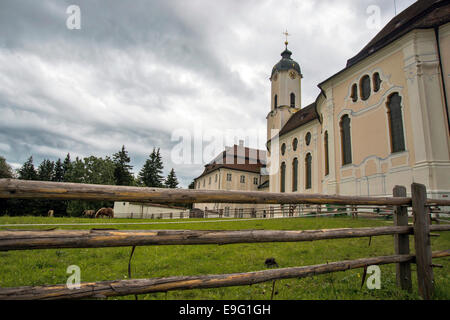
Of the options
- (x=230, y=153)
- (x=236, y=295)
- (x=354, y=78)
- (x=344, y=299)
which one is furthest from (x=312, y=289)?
(x=230, y=153)

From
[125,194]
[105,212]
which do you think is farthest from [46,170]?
[125,194]

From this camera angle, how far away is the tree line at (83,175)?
44469 mm

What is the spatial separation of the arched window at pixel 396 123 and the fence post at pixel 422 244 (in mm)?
12767

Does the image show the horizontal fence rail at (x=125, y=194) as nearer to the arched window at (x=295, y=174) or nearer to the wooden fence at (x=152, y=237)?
the wooden fence at (x=152, y=237)

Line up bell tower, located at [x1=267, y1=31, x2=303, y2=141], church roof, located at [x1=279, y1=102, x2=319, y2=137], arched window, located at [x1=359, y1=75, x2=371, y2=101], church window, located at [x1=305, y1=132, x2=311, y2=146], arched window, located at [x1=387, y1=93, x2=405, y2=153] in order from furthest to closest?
bell tower, located at [x1=267, y1=31, x2=303, y2=141]
church window, located at [x1=305, y1=132, x2=311, y2=146]
church roof, located at [x1=279, y1=102, x2=319, y2=137]
arched window, located at [x1=359, y1=75, x2=371, y2=101]
arched window, located at [x1=387, y1=93, x2=405, y2=153]

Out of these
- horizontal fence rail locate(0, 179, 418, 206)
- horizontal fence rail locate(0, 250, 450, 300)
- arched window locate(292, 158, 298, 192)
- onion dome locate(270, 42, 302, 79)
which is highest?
onion dome locate(270, 42, 302, 79)

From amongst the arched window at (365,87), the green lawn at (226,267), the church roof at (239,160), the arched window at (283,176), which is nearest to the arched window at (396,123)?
the arched window at (365,87)

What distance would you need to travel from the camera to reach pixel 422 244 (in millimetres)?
3629

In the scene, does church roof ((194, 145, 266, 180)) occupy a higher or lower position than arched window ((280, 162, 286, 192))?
higher

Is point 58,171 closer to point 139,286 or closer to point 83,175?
point 83,175

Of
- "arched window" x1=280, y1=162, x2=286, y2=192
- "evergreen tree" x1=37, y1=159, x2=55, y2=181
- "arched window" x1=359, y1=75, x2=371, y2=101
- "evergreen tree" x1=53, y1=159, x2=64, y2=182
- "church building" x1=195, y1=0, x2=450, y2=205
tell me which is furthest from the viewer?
"evergreen tree" x1=53, y1=159, x2=64, y2=182

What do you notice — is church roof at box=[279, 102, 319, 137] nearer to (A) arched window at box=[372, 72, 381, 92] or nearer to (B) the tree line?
(A) arched window at box=[372, 72, 381, 92]

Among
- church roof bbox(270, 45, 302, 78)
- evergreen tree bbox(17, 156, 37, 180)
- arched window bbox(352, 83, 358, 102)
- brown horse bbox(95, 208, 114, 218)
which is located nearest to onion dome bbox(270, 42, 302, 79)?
church roof bbox(270, 45, 302, 78)

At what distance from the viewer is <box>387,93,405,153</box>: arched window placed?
1449cm
